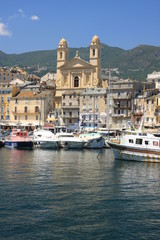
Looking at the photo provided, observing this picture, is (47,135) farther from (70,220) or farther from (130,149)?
(70,220)

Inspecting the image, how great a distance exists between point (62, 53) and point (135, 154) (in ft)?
247

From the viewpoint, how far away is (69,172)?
1732 inches

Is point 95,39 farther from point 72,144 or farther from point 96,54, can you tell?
point 72,144

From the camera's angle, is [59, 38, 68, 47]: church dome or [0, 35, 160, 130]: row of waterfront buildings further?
[59, 38, 68, 47]: church dome

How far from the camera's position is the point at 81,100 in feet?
360

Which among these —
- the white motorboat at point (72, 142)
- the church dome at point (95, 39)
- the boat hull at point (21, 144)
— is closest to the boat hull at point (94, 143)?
the white motorboat at point (72, 142)

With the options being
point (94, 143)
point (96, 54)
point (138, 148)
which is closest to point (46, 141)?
point (94, 143)

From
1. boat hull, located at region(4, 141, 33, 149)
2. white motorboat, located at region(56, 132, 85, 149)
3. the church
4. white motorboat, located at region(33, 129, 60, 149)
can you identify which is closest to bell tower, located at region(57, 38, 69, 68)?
the church

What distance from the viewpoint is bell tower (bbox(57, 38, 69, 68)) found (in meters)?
124

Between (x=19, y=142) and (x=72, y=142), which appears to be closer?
(x=72, y=142)

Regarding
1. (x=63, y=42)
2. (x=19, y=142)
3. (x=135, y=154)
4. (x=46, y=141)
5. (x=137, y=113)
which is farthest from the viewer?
(x=63, y=42)

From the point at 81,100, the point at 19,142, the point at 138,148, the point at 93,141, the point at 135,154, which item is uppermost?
the point at 81,100

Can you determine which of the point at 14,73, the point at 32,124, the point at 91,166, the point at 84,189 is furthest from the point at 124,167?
the point at 14,73

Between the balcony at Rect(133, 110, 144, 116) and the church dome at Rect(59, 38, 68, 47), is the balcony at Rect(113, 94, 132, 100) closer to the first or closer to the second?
the balcony at Rect(133, 110, 144, 116)
